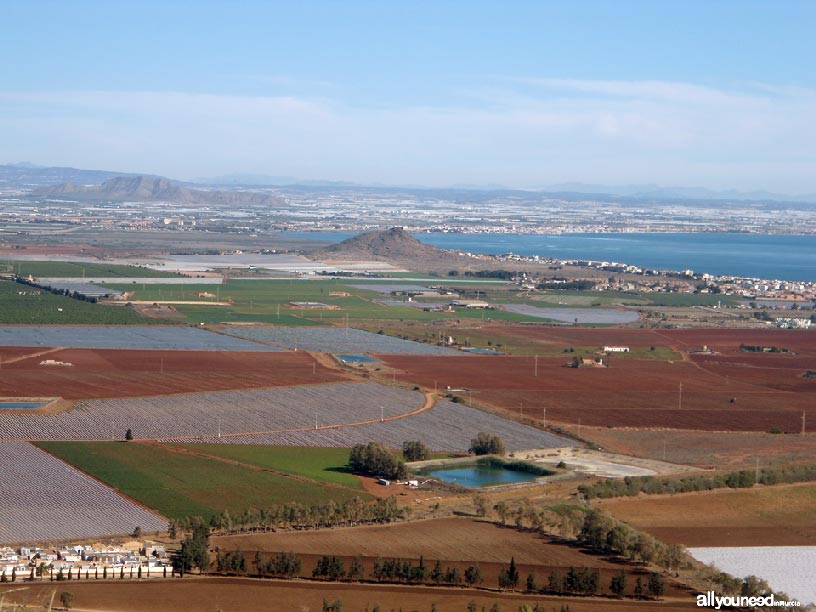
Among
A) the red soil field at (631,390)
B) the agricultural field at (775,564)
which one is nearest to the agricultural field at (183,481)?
the agricultural field at (775,564)

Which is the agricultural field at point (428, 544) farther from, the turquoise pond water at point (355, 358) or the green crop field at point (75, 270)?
the green crop field at point (75, 270)

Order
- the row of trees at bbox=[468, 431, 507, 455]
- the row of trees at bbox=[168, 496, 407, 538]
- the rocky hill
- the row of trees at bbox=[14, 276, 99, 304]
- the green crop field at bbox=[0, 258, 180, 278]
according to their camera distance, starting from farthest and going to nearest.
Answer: the rocky hill < the green crop field at bbox=[0, 258, 180, 278] < the row of trees at bbox=[14, 276, 99, 304] < the row of trees at bbox=[468, 431, 507, 455] < the row of trees at bbox=[168, 496, 407, 538]

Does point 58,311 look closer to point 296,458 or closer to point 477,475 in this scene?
point 296,458

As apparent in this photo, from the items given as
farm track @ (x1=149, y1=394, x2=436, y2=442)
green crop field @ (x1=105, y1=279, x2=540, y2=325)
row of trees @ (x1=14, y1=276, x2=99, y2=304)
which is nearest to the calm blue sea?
green crop field @ (x1=105, y1=279, x2=540, y2=325)

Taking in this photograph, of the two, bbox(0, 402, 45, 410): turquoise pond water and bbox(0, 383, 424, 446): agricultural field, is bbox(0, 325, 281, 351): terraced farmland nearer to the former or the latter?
bbox(0, 383, 424, 446): agricultural field

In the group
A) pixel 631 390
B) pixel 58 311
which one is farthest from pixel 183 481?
pixel 58 311

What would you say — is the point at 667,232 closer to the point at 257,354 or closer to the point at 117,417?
the point at 257,354
